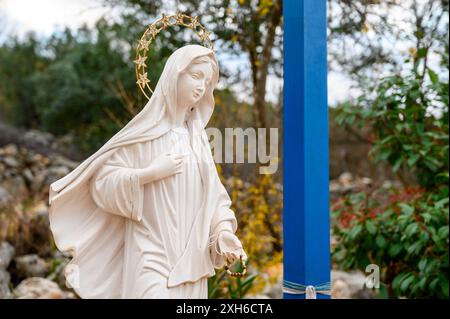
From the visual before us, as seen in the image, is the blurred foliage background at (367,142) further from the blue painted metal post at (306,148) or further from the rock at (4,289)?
the blue painted metal post at (306,148)

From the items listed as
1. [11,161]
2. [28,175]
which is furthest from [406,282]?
[11,161]

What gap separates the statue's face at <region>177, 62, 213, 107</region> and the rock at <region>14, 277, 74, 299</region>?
247 centimetres

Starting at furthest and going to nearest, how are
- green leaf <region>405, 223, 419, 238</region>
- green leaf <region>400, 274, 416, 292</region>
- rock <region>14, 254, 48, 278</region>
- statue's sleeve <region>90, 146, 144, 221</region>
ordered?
rock <region>14, 254, 48, 278</region> → green leaf <region>400, 274, 416, 292</region> → green leaf <region>405, 223, 419, 238</region> → statue's sleeve <region>90, 146, 144, 221</region>

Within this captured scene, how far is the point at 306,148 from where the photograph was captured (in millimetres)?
2703

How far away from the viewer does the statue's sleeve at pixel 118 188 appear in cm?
223

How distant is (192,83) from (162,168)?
41cm

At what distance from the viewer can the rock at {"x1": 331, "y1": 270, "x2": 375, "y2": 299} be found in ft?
15.9

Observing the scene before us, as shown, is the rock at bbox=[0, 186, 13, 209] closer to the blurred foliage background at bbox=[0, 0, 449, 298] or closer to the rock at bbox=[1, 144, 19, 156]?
the blurred foliage background at bbox=[0, 0, 449, 298]

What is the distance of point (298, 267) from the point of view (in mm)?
2709

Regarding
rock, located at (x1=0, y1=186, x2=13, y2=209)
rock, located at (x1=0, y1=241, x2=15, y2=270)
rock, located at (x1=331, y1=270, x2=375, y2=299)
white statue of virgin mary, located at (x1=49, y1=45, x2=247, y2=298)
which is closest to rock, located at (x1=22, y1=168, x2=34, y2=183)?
rock, located at (x1=0, y1=186, x2=13, y2=209)

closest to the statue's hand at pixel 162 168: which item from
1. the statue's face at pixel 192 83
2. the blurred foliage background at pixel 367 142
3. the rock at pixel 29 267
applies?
the statue's face at pixel 192 83

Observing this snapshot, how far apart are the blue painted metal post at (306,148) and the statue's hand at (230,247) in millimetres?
493

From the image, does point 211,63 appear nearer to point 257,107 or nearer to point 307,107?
point 307,107
